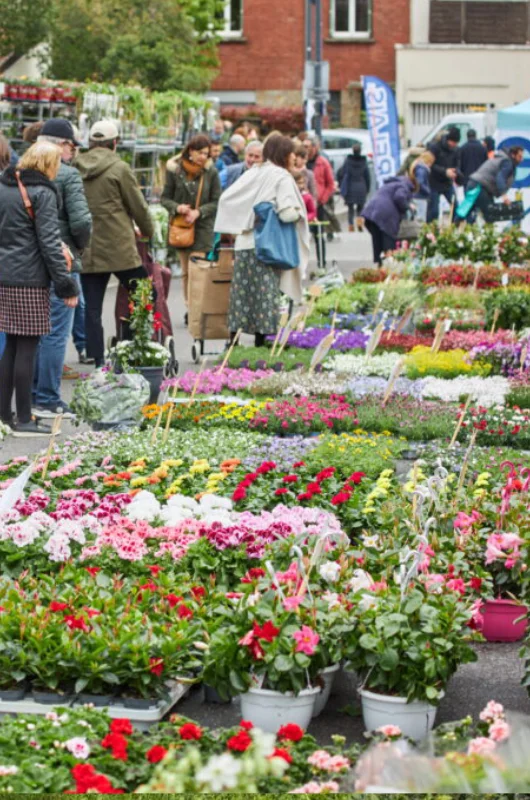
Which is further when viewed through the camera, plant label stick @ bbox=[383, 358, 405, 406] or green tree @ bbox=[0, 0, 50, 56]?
green tree @ bbox=[0, 0, 50, 56]

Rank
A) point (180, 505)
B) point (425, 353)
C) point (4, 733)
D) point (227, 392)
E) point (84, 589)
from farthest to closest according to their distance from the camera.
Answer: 1. point (425, 353)
2. point (227, 392)
3. point (180, 505)
4. point (84, 589)
5. point (4, 733)

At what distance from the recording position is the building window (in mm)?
45375

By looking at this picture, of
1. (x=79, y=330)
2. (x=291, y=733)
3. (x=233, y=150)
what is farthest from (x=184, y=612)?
(x=233, y=150)

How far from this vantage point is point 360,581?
5426mm

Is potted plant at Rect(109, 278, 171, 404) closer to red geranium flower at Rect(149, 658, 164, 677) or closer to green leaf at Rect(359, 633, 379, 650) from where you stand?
red geranium flower at Rect(149, 658, 164, 677)

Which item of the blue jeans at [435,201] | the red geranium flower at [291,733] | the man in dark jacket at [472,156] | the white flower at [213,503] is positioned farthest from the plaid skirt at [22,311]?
the man in dark jacket at [472,156]

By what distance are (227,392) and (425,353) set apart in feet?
6.38

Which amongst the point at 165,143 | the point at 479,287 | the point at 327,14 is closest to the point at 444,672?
the point at 479,287

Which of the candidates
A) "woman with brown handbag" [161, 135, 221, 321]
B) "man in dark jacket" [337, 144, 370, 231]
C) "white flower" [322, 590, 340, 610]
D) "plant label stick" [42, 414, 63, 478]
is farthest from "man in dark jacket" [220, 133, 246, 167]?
"white flower" [322, 590, 340, 610]

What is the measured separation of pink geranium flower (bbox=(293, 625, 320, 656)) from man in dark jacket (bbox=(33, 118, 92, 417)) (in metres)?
5.53

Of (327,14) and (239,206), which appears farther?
(327,14)

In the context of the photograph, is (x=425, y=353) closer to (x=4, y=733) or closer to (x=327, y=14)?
(x=4, y=733)

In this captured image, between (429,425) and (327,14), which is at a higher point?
(327,14)

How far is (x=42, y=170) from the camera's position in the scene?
9.55 metres
